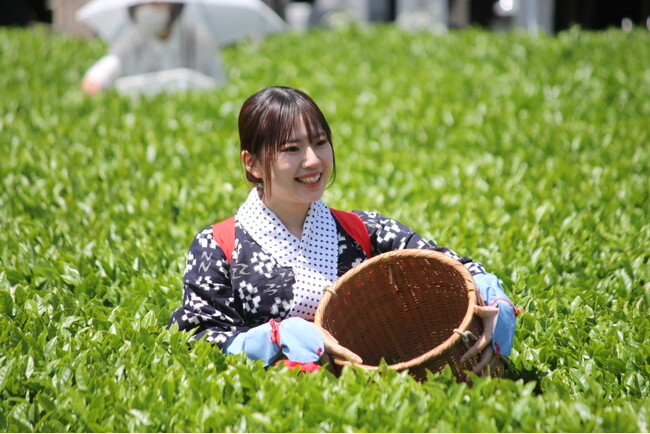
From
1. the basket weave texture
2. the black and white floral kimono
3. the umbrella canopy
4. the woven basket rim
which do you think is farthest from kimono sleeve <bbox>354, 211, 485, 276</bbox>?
the umbrella canopy

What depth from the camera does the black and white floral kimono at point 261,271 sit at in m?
3.12

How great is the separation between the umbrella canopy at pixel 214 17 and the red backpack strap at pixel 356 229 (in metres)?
5.91

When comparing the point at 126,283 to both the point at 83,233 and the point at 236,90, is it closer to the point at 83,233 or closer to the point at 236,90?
the point at 83,233

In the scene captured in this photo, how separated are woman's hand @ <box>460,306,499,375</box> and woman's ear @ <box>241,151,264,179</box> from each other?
1.05 m

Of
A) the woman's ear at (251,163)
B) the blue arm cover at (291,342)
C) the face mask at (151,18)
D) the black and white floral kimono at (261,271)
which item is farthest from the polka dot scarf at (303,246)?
the face mask at (151,18)

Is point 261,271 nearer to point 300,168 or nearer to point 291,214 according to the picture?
point 291,214

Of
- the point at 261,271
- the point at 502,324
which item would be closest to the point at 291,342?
the point at 261,271

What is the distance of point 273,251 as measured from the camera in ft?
10.6

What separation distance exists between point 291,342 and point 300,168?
704 millimetres

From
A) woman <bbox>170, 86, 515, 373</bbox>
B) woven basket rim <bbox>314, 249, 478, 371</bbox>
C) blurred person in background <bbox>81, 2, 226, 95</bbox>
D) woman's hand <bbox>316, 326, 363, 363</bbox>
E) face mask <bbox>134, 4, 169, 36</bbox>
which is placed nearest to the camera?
woven basket rim <bbox>314, 249, 478, 371</bbox>

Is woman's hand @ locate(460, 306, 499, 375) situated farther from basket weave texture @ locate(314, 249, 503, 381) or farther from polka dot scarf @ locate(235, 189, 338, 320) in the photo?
polka dot scarf @ locate(235, 189, 338, 320)

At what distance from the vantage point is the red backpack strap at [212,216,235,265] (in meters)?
3.23

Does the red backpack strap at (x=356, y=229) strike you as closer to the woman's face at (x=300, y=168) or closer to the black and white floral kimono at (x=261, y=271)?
the black and white floral kimono at (x=261, y=271)

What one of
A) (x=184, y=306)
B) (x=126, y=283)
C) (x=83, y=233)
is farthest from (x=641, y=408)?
(x=83, y=233)
